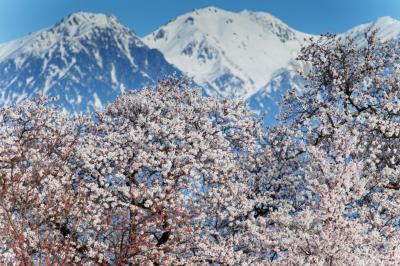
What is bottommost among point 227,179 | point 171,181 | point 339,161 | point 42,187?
point 171,181

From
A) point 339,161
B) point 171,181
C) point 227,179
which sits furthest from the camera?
point 227,179

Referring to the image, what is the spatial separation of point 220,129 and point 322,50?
27.7ft

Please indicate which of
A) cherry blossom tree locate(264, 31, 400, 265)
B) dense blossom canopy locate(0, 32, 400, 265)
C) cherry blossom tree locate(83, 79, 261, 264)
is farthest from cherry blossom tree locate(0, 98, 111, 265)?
cherry blossom tree locate(264, 31, 400, 265)

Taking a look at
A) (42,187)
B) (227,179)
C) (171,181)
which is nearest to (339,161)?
(227,179)

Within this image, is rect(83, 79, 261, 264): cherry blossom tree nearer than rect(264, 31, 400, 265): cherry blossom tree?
No

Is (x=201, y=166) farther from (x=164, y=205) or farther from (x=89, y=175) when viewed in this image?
(x=89, y=175)

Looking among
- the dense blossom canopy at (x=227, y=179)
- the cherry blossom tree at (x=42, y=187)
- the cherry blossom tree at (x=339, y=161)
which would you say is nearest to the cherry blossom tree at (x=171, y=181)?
the dense blossom canopy at (x=227, y=179)

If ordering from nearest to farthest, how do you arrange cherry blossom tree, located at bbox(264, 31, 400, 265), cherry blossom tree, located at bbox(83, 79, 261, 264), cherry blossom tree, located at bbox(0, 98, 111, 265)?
cherry blossom tree, located at bbox(0, 98, 111, 265) → cherry blossom tree, located at bbox(264, 31, 400, 265) → cherry blossom tree, located at bbox(83, 79, 261, 264)

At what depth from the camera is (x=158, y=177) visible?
23.6 metres

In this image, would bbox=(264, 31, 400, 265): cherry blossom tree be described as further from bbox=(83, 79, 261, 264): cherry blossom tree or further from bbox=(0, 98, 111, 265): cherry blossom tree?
bbox=(0, 98, 111, 265): cherry blossom tree

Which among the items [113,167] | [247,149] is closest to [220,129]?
[247,149]

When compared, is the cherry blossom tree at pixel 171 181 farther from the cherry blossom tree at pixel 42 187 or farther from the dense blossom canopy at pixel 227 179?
the cherry blossom tree at pixel 42 187

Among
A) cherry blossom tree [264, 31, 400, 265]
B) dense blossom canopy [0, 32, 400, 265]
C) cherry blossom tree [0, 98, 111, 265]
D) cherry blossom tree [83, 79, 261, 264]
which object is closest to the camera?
cherry blossom tree [0, 98, 111, 265]

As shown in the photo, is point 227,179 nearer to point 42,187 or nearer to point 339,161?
point 339,161
